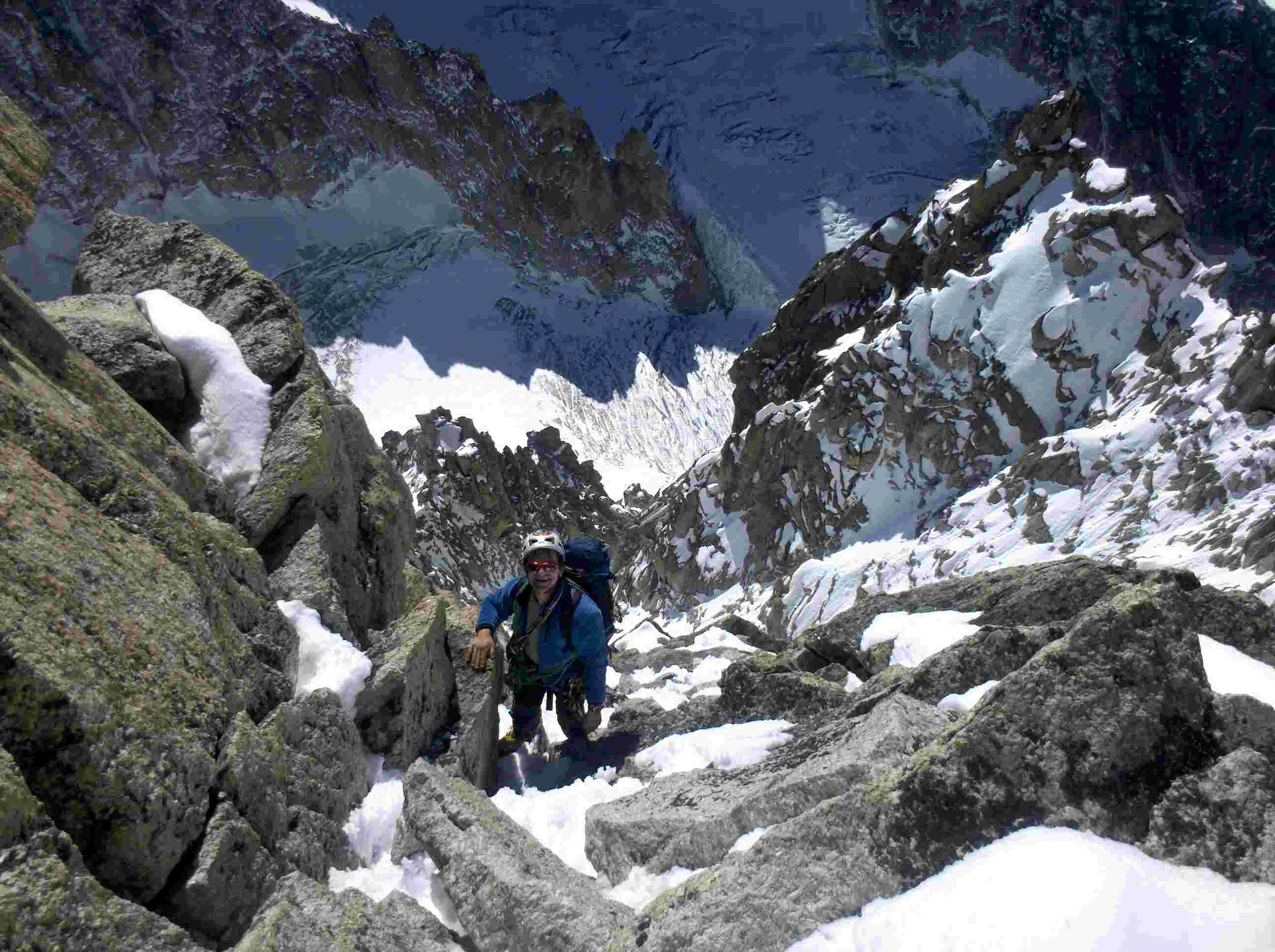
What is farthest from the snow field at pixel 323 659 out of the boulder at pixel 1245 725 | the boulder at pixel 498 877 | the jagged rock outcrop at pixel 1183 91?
the jagged rock outcrop at pixel 1183 91

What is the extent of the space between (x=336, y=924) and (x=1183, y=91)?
76.9 m

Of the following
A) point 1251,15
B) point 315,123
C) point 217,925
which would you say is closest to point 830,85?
point 1251,15

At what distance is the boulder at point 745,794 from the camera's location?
3039 mm

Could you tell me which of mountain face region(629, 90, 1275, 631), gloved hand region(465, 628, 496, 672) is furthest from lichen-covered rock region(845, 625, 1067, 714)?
mountain face region(629, 90, 1275, 631)

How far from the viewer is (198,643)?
11.7 feet

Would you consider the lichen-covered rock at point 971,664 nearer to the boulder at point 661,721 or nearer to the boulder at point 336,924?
the boulder at point 661,721

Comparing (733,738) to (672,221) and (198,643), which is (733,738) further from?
(672,221)

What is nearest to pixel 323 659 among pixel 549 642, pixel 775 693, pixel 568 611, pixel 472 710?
pixel 472 710

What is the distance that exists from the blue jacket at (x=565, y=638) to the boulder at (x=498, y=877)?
1531 mm

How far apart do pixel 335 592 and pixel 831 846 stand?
4019 millimetres

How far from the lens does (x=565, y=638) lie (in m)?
5.62

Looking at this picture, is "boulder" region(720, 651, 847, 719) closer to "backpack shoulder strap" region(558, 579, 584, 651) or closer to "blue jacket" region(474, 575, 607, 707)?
"blue jacket" region(474, 575, 607, 707)

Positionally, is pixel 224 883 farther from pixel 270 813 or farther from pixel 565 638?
pixel 565 638

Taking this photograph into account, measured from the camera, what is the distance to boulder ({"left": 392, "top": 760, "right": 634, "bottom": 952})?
9.48ft
